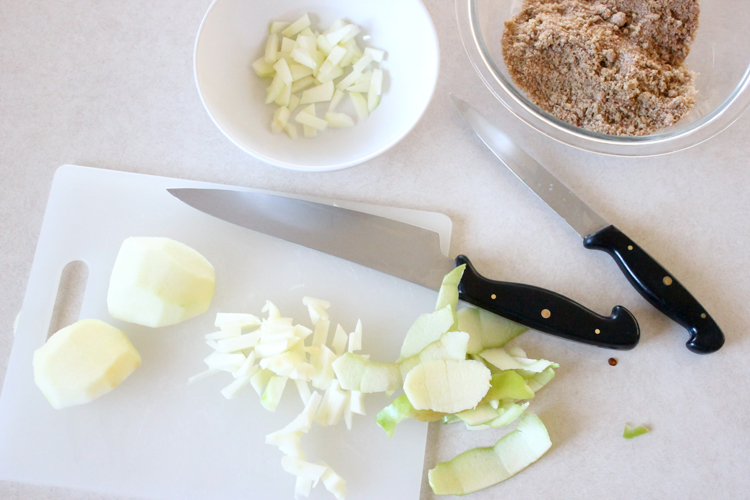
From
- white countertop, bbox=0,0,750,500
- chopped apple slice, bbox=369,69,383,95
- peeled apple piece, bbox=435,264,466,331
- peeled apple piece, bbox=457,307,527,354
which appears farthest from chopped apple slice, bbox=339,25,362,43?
peeled apple piece, bbox=457,307,527,354

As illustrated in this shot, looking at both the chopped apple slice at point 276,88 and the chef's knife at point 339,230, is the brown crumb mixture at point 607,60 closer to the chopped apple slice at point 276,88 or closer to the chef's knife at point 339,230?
the chef's knife at point 339,230

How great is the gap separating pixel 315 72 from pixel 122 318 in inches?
30.2

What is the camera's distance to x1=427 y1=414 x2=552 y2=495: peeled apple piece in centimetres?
130

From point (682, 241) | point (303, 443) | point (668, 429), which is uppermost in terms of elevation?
point (682, 241)

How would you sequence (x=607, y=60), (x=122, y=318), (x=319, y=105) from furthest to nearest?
1. (x=319, y=105)
2. (x=122, y=318)
3. (x=607, y=60)

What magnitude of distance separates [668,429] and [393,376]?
0.75m

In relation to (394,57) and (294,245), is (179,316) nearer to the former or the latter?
(294,245)

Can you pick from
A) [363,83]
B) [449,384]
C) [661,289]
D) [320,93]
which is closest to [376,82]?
[363,83]

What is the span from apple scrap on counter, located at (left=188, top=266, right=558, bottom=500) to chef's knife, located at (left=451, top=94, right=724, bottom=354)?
307 mm

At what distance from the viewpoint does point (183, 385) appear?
4.44ft

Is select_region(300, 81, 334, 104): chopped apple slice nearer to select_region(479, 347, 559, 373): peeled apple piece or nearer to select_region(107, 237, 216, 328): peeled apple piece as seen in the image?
select_region(107, 237, 216, 328): peeled apple piece

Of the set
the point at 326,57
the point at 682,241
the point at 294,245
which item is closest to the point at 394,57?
the point at 326,57

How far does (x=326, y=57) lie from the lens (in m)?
1.36

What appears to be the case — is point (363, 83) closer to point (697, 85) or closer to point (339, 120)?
point (339, 120)
